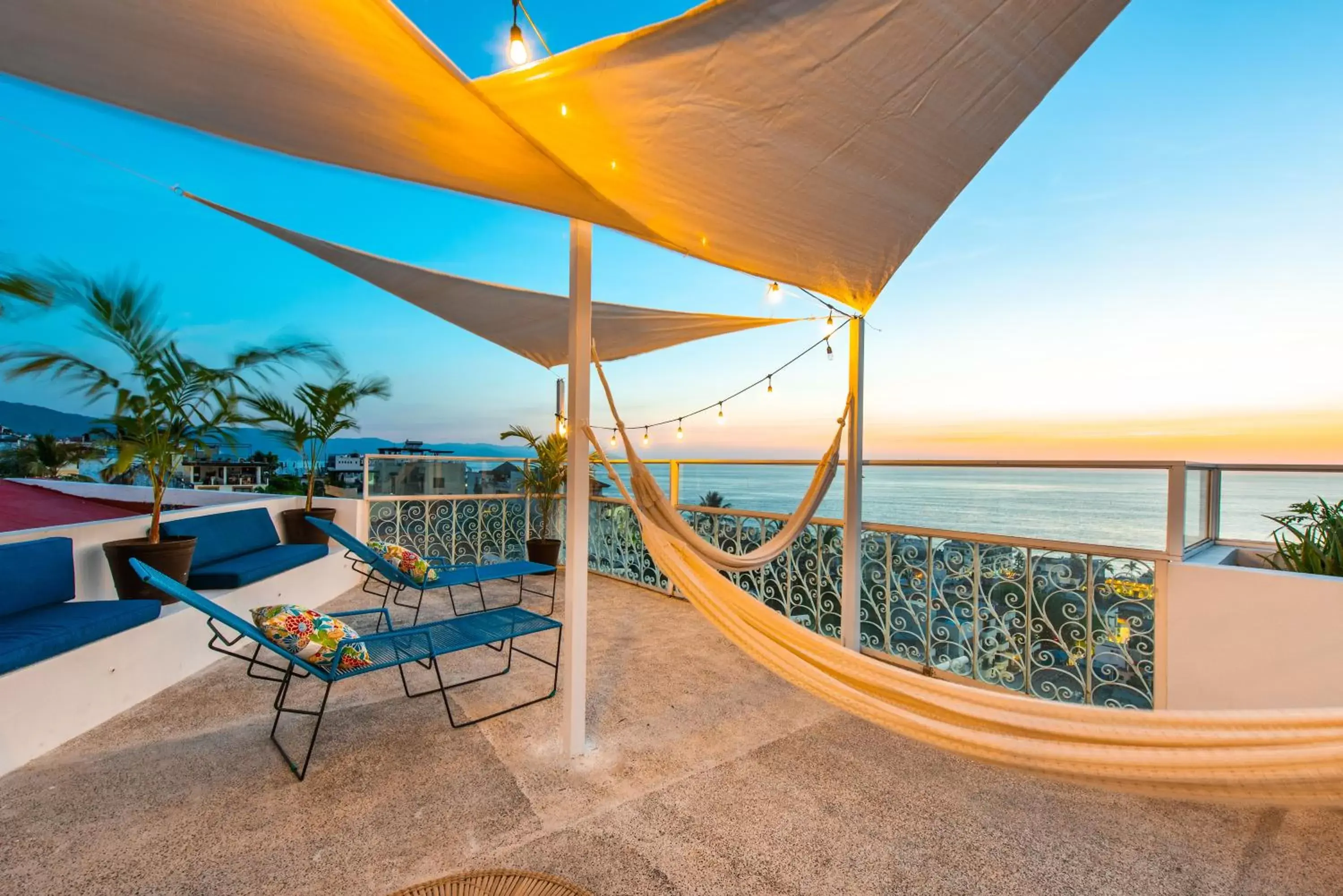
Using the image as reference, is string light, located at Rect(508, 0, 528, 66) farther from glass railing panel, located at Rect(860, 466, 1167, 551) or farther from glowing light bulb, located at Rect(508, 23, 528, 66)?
glass railing panel, located at Rect(860, 466, 1167, 551)

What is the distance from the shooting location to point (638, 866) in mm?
1460

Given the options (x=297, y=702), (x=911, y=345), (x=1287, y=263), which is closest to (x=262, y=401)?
(x=297, y=702)

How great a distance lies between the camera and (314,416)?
14.7 feet

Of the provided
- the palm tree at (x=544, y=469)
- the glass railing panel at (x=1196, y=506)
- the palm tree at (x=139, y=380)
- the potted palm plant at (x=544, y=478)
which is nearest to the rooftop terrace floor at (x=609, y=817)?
the glass railing panel at (x=1196, y=506)

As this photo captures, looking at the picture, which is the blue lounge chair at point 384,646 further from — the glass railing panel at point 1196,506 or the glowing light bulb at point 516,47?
the glass railing panel at point 1196,506

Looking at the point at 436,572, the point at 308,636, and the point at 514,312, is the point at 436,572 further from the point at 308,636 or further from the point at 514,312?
the point at 514,312

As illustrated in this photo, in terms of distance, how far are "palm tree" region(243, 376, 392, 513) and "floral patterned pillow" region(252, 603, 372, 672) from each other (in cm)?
286

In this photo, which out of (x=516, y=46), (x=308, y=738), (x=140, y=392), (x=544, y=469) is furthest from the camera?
(x=544, y=469)

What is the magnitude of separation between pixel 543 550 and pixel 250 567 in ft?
7.16

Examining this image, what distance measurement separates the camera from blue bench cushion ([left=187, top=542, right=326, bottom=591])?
3.17m

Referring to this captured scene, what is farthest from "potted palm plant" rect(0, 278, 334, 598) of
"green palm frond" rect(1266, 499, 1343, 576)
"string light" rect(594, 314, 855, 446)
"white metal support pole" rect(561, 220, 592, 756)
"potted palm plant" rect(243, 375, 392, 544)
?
"green palm frond" rect(1266, 499, 1343, 576)

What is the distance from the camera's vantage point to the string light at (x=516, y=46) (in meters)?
1.45

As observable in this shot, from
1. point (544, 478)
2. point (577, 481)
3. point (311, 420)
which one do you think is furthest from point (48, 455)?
point (577, 481)

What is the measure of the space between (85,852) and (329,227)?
9244 millimetres
